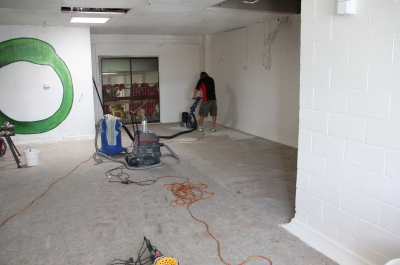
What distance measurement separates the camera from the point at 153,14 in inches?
255

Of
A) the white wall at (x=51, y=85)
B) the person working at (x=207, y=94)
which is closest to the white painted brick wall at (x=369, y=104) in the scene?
the person working at (x=207, y=94)

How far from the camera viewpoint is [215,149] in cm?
694

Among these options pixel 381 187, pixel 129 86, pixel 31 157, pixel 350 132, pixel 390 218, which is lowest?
pixel 31 157

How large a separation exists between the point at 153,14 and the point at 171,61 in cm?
384

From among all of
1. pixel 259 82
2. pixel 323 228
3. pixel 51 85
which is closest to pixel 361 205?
pixel 323 228

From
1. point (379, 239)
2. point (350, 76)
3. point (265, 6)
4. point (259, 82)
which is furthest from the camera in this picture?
point (259, 82)

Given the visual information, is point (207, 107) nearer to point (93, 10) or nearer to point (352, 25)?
point (93, 10)

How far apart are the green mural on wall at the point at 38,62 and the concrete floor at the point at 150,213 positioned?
1.45m

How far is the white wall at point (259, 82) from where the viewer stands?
23.0 ft

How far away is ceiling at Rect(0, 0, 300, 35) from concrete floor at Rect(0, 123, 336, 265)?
249cm

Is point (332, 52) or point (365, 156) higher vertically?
point (332, 52)

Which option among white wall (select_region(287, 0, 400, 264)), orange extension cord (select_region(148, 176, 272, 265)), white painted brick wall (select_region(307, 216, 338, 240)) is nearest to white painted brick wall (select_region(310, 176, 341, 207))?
white wall (select_region(287, 0, 400, 264))

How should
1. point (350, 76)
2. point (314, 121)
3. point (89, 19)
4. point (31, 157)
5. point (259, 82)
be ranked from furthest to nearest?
1. point (259, 82)
2. point (89, 19)
3. point (31, 157)
4. point (314, 121)
5. point (350, 76)

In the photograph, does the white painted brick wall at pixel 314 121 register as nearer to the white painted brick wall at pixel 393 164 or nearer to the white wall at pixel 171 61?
the white painted brick wall at pixel 393 164
